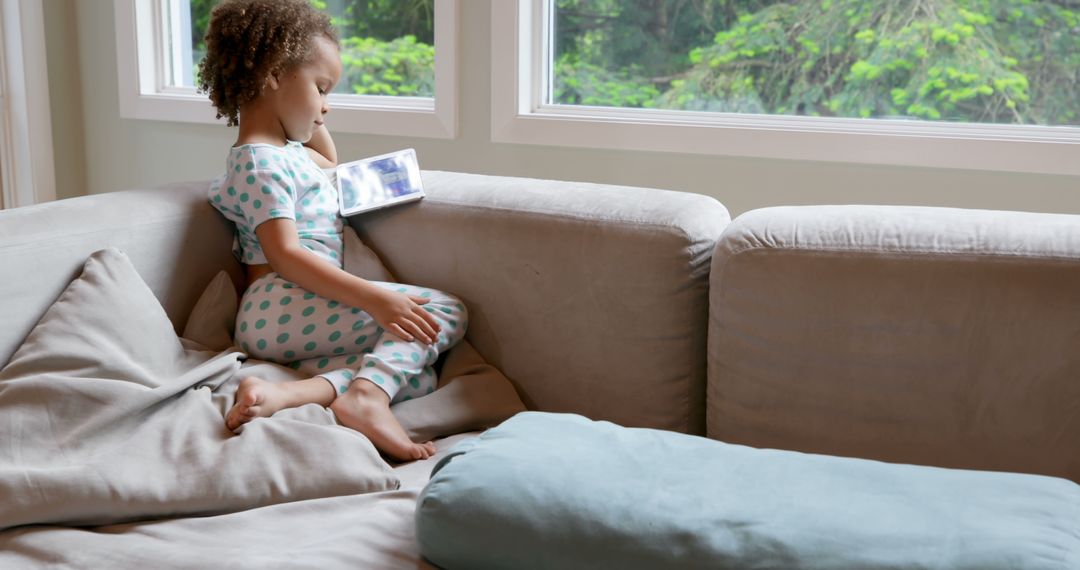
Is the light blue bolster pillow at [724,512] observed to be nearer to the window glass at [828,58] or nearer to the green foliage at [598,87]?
the window glass at [828,58]

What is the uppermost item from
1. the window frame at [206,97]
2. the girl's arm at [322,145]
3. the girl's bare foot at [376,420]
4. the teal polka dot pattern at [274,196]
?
the window frame at [206,97]

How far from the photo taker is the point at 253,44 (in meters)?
1.84

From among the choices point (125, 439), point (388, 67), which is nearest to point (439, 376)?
point (125, 439)

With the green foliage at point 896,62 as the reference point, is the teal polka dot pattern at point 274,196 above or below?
below

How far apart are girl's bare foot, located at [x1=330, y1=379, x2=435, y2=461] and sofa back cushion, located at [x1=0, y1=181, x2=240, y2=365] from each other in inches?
15.2

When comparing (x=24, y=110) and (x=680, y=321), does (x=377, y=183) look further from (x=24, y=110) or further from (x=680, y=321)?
(x=24, y=110)

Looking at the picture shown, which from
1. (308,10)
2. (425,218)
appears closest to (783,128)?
(425,218)

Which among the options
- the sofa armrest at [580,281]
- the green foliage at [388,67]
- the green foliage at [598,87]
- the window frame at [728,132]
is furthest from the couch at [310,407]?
the green foliage at [388,67]

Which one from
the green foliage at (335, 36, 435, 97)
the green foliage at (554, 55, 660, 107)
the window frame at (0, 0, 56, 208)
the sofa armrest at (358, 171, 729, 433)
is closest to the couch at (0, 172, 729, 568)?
the sofa armrest at (358, 171, 729, 433)

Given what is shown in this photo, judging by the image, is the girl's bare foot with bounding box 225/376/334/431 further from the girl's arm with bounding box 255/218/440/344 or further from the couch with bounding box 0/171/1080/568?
the girl's arm with bounding box 255/218/440/344

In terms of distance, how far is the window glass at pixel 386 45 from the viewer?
267 centimetres

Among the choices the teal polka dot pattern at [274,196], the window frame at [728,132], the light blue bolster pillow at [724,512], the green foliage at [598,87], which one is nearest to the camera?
the light blue bolster pillow at [724,512]

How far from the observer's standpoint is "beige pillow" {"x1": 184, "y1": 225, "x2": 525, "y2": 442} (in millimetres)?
1635

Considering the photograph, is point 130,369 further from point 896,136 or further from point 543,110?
point 896,136
